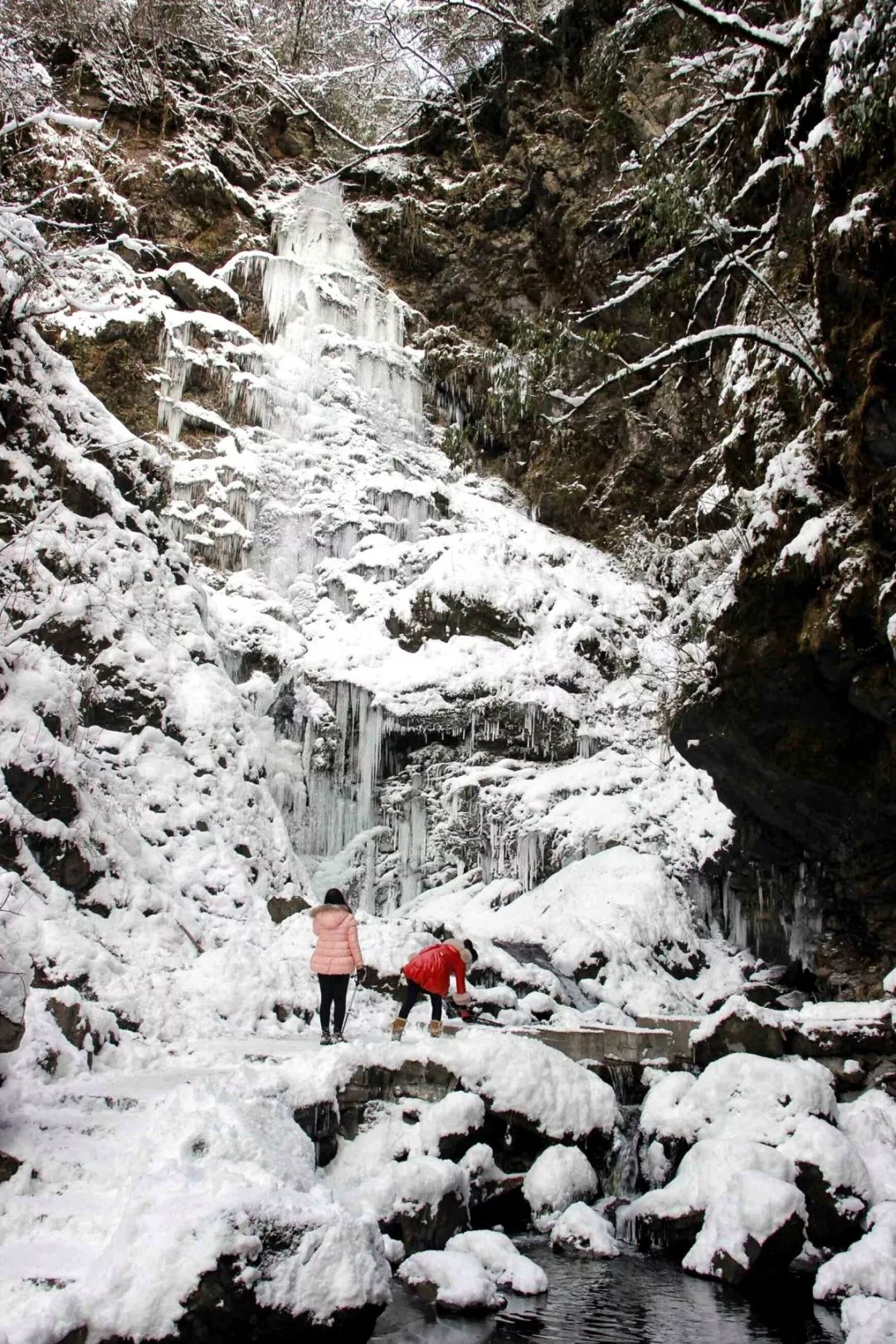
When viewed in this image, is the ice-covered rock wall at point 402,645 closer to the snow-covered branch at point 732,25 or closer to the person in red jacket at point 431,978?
the person in red jacket at point 431,978

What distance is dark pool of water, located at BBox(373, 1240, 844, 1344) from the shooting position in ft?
15.6

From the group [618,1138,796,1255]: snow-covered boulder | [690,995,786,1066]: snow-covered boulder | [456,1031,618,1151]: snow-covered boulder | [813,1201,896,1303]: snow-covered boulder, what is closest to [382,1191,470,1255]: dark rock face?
[456,1031,618,1151]: snow-covered boulder

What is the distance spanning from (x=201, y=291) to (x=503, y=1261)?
2157cm

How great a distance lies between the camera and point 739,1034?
809 centimetres

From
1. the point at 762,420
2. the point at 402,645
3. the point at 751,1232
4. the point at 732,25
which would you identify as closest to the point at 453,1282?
the point at 751,1232

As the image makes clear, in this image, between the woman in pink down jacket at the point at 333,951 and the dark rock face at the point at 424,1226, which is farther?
the woman in pink down jacket at the point at 333,951

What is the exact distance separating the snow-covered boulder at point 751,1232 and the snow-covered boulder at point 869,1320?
67 centimetres

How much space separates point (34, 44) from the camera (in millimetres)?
22328

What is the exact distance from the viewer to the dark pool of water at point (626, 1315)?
475cm

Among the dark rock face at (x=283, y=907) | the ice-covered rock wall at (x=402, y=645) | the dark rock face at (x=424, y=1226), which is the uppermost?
the ice-covered rock wall at (x=402, y=645)

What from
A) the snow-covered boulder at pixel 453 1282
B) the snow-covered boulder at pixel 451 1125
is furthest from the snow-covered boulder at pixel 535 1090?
the snow-covered boulder at pixel 453 1282

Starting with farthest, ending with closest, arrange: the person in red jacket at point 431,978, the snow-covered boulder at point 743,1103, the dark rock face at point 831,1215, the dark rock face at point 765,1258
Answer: the person in red jacket at point 431,978, the snow-covered boulder at point 743,1103, the dark rock face at point 831,1215, the dark rock face at point 765,1258

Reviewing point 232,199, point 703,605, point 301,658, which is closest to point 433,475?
point 301,658

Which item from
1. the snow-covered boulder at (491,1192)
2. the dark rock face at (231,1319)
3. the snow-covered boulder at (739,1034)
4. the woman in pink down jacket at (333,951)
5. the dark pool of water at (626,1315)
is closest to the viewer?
the dark rock face at (231,1319)
